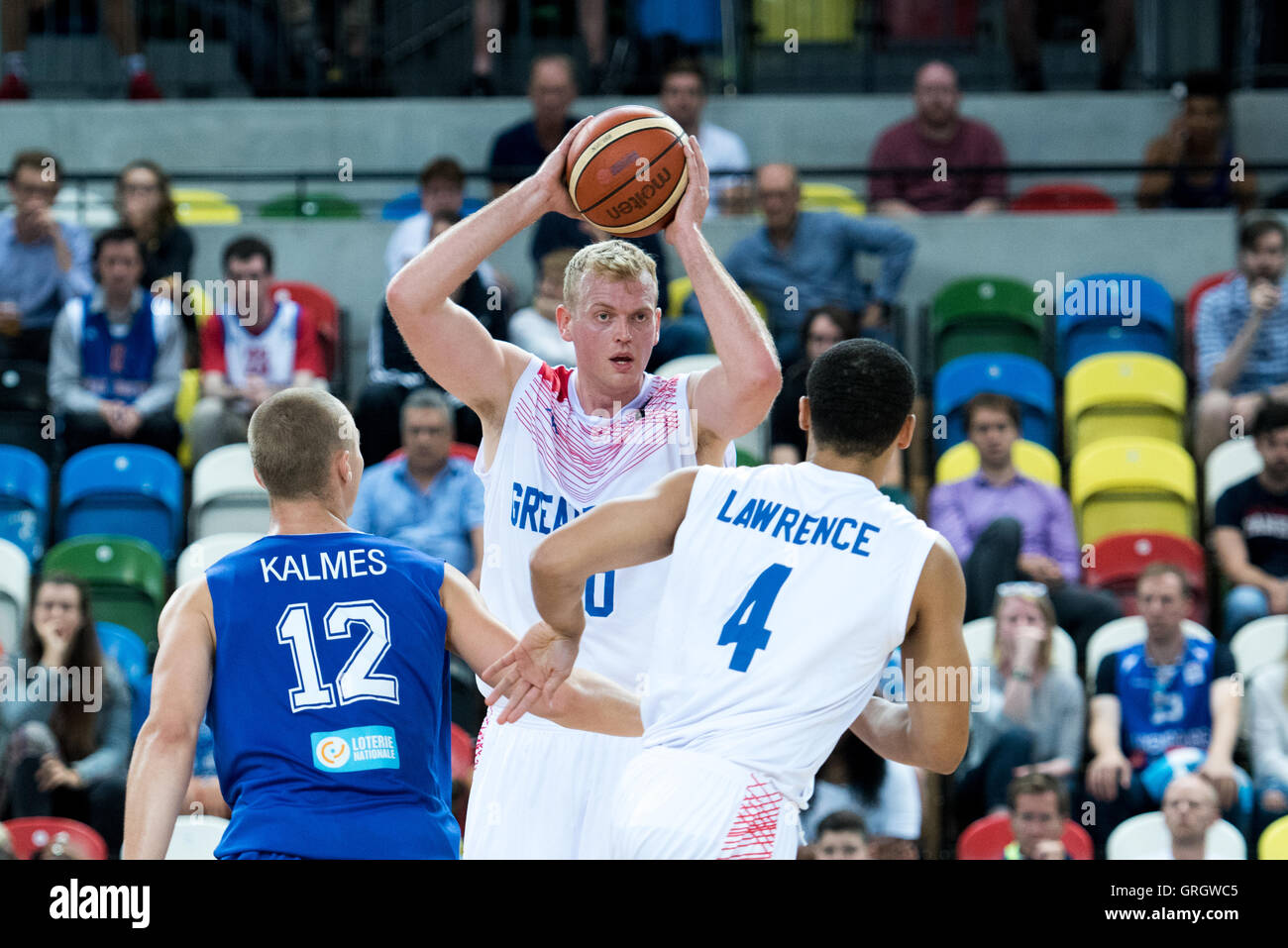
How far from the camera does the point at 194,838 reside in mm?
6688

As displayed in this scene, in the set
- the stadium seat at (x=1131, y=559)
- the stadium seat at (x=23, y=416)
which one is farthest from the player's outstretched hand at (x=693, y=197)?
the stadium seat at (x=23, y=416)

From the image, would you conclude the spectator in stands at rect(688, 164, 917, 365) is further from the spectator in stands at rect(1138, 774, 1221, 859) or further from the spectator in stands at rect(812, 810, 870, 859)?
the spectator in stands at rect(812, 810, 870, 859)

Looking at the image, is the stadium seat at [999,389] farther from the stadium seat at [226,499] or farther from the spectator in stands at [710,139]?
the stadium seat at [226,499]

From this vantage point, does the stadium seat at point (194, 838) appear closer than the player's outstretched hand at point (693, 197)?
No

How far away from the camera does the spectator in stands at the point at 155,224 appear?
973 centimetres

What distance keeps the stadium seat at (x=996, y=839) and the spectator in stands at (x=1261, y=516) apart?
1.80m

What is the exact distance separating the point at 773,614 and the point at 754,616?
4 centimetres

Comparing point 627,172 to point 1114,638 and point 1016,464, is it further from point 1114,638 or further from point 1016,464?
point 1016,464

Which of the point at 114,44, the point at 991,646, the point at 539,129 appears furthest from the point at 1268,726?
the point at 114,44

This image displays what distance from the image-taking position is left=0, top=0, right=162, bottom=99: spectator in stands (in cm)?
1188

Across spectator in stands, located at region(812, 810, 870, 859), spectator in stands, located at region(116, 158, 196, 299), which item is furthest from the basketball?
spectator in stands, located at region(116, 158, 196, 299)

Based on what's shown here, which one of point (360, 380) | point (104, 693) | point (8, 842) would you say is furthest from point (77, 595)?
point (360, 380)

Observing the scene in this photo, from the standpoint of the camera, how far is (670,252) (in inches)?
421

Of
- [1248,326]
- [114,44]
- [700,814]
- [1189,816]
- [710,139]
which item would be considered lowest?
[1189,816]
